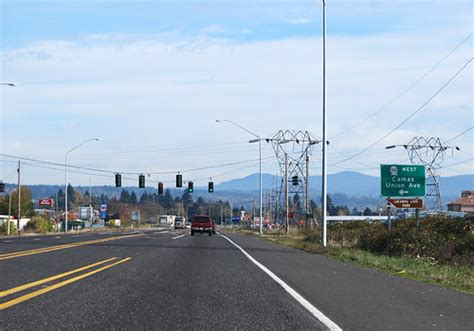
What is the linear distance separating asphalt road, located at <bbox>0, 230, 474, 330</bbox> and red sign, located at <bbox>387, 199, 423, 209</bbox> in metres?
17.2

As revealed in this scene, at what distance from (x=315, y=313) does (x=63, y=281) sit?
689cm

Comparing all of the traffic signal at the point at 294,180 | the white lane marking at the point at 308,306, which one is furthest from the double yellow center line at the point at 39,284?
the traffic signal at the point at 294,180

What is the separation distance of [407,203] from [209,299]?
87.7 ft

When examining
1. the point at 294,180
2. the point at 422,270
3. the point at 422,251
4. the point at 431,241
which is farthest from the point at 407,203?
the point at 294,180

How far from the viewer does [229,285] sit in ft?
53.5

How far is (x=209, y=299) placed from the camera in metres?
13.5

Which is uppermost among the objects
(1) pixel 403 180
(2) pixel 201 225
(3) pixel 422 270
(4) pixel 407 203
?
(1) pixel 403 180

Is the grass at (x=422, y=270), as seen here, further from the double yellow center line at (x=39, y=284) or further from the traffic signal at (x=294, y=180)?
the traffic signal at (x=294, y=180)

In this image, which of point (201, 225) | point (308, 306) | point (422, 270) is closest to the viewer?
point (308, 306)

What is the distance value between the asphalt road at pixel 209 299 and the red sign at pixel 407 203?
Answer: 677 inches

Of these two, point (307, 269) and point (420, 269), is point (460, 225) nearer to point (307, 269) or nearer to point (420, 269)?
point (420, 269)

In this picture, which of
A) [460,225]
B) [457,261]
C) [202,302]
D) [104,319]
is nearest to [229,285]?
[202,302]

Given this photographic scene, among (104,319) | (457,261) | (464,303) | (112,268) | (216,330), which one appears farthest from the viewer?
Answer: (457,261)

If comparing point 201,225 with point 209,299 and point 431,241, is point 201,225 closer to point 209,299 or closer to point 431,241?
point 431,241
